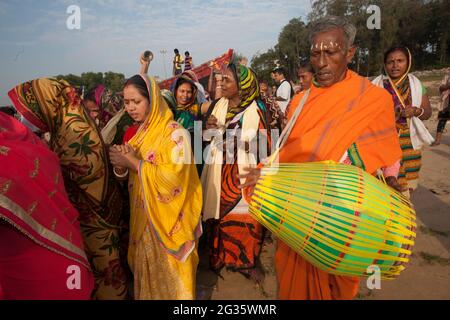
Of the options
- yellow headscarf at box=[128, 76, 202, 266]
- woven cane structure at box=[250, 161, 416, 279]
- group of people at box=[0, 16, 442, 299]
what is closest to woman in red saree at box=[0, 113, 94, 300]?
group of people at box=[0, 16, 442, 299]

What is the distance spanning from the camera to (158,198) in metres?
2.14

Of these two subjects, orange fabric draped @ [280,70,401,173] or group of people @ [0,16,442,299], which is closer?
group of people @ [0,16,442,299]

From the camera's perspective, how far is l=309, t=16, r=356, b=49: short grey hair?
5.66ft

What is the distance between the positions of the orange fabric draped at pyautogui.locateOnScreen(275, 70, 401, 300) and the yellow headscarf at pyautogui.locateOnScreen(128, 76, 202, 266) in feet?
2.57

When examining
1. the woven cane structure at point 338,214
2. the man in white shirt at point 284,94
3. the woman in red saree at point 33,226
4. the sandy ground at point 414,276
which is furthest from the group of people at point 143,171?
the man in white shirt at point 284,94

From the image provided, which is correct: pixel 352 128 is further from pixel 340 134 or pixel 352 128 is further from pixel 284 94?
pixel 284 94

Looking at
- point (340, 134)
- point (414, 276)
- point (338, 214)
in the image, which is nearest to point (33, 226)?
point (338, 214)

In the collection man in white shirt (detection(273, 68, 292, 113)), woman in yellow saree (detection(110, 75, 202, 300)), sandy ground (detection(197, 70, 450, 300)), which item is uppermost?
man in white shirt (detection(273, 68, 292, 113))

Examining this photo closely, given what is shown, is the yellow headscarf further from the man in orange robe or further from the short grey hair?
the short grey hair

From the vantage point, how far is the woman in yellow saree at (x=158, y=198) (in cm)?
211

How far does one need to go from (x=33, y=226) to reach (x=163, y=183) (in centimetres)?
98

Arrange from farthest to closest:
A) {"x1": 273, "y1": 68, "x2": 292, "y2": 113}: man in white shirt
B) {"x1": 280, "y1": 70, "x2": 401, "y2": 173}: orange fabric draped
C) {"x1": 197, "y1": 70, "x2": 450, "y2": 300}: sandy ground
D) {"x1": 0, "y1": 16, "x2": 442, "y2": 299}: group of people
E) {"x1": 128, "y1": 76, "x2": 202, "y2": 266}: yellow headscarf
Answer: {"x1": 273, "y1": 68, "x2": 292, "y2": 113}: man in white shirt → {"x1": 197, "y1": 70, "x2": 450, "y2": 300}: sandy ground → {"x1": 128, "y1": 76, "x2": 202, "y2": 266}: yellow headscarf → {"x1": 280, "y1": 70, "x2": 401, "y2": 173}: orange fabric draped → {"x1": 0, "y1": 16, "x2": 442, "y2": 299}: group of people

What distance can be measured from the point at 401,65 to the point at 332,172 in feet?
8.09

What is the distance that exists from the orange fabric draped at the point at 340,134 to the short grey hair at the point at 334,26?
22 cm
